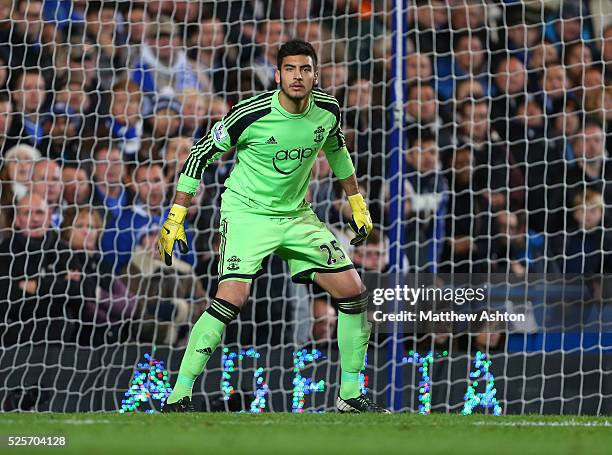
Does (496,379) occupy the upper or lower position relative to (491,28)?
lower

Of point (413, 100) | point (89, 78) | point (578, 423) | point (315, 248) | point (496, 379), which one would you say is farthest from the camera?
point (89, 78)

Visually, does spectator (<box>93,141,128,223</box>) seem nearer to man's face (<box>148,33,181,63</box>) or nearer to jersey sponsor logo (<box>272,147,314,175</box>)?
man's face (<box>148,33,181,63</box>)

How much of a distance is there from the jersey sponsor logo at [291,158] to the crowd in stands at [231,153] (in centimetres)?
143

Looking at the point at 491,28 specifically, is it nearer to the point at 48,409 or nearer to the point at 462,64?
the point at 462,64

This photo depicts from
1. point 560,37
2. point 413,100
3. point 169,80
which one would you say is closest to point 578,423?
point 413,100

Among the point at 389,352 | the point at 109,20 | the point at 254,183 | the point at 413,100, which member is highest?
the point at 109,20

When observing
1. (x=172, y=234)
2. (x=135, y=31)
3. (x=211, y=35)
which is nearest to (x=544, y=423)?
(x=172, y=234)

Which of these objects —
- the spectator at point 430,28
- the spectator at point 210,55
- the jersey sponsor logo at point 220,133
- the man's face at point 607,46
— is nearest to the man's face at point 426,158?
the spectator at point 430,28

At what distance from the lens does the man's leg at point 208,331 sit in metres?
5.95

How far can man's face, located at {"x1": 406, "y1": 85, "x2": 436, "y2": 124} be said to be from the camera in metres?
8.24

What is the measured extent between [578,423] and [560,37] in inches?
146

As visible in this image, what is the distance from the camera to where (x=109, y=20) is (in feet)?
29.0

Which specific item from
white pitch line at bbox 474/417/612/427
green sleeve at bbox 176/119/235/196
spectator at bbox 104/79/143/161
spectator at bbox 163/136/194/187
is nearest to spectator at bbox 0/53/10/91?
spectator at bbox 104/79/143/161

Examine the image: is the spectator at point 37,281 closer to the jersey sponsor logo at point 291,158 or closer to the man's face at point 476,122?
the jersey sponsor logo at point 291,158
